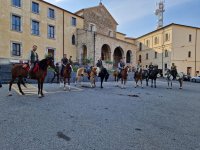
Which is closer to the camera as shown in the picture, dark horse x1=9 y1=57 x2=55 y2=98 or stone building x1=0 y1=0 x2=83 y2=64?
dark horse x1=9 y1=57 x2=55 y2=98

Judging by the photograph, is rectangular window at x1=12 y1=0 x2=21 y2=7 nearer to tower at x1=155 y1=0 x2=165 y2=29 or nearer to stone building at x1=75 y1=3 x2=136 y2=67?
stone building at x1=75 y1=3 x2=136 y2=67

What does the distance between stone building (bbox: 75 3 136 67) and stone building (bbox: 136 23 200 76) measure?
848cm

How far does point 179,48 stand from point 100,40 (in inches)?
802

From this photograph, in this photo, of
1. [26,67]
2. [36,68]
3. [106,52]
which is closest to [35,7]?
[106,52]

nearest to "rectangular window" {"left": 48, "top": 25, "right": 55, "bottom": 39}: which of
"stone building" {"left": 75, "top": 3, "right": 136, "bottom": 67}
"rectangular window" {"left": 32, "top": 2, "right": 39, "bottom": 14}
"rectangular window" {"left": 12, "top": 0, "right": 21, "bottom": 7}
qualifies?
"rectangular window" {"left": 32, "top": 2, "right": 39, "bottom": 14}

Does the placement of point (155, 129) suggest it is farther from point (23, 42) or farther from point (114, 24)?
point (114, 24)

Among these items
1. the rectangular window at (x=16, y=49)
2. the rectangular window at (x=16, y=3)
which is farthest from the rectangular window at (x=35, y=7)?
the rectangular window at (x=16, y=49)

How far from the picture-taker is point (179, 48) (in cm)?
4369

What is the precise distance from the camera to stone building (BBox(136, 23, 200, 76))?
43.3 meters

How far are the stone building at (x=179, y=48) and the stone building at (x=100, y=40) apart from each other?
8480 mm

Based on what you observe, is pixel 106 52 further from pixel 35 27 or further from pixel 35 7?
pixel 35 7

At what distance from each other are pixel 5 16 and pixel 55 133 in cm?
2721

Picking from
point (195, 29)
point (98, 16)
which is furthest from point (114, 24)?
point (195, 29)

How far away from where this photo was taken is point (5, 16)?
87.4 ft
